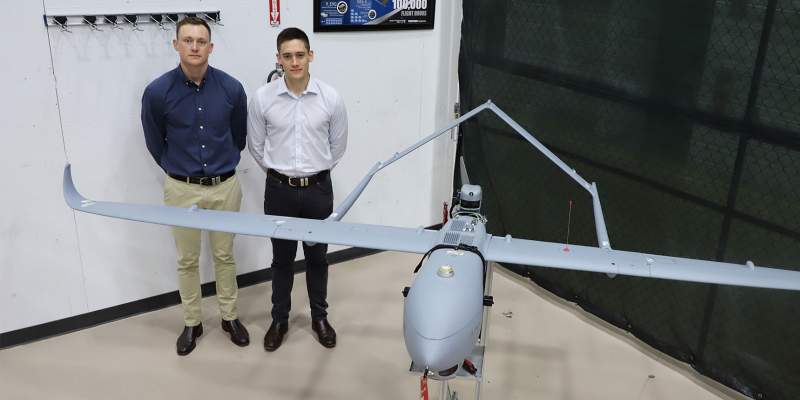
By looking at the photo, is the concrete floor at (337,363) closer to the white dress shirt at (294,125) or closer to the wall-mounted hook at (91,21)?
the white dress shirt at (294,125)

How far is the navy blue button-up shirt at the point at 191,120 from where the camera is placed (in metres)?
3.73

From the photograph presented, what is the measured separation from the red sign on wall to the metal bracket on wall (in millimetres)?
339

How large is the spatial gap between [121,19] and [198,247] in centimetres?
136

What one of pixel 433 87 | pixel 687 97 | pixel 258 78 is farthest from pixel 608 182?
pixel 258 78

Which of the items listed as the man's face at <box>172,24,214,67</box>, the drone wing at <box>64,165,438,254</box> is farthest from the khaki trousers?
the drone wing at <box>64,165,438,254</box>

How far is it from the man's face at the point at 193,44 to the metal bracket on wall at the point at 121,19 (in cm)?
52

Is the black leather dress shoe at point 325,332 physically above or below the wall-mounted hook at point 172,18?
below

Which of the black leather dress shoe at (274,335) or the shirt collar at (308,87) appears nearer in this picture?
the shirt collar at (308,87)

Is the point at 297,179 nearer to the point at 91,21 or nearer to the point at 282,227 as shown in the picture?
the point at 282,227

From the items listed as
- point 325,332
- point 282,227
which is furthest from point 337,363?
point 282,227

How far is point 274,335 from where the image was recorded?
13.7 feet

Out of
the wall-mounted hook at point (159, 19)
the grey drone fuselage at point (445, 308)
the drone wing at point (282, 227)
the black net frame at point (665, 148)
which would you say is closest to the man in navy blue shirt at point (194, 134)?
the wall-mounted hook at point (159, 19)

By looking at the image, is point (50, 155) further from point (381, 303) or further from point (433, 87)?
point (433, 87)

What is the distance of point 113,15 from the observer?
3932 mm
